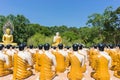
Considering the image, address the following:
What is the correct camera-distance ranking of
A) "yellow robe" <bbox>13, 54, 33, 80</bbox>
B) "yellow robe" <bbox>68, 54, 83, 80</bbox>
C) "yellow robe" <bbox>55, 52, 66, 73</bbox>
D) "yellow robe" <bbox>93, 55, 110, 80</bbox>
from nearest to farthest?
1. "yellow robe" <bbox>93, 55, 110, 80</bbox>
2. "yellow robe" <bbox>68, 54, 83, 80</bbox>
3. "yellow robe" <bbox>13, 54, 33, 80</bbox>
4. "yellow robe" <bbox>55, 52, 66, 73</bbox>

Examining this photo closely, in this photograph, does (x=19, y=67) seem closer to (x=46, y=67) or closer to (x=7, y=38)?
(x=46, y=67)

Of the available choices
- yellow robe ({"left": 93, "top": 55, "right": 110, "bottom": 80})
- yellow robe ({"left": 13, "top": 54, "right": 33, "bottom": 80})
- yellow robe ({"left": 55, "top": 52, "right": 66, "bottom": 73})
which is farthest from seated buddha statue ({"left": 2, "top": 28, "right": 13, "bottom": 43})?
yellow robe ({"left": 93, "top": 55, "right": 110, "bottom": 80})

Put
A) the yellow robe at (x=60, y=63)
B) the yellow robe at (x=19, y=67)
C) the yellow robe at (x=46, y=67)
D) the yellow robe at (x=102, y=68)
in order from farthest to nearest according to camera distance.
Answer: the yellow robe at (x=60, y=63), the yellow robe at (x=19, y=67), the yellow robe at (x=46, y=67), the yellow robe at (x=102, y=68)

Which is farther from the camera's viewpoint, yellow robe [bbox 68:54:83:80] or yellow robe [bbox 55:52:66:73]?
yellow robe [bbox 55:52:66:73]

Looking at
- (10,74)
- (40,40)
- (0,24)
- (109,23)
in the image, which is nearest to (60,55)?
(10,74)

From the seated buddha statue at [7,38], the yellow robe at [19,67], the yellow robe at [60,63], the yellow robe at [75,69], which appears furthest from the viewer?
the seated buddha statue at [7,38]

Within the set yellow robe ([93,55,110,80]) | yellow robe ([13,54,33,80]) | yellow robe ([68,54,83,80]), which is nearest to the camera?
yellow robe ([93,55,110,80])

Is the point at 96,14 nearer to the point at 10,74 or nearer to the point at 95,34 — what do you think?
the point at 95,34

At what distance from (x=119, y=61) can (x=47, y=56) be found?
14.9ft

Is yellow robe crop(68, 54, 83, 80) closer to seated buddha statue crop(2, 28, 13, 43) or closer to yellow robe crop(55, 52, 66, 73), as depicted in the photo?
yellow robe crop(55, 52, 66, 73)

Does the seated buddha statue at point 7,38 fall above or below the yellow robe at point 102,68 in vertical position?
above

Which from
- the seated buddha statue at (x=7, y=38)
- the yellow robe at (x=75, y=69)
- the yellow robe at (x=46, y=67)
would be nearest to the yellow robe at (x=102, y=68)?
the yellow robe at (x=75, y=69)

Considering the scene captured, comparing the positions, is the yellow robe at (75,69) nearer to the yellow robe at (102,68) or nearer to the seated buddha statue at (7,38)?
the yellow robe at (102,68)

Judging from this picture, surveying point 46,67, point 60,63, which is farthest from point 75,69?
point 60,63
